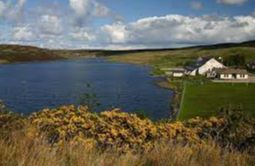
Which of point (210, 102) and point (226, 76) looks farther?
point (226, 76)

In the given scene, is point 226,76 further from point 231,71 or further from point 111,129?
point 111,129

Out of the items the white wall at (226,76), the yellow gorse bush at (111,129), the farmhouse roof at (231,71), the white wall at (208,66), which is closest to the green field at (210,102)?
the white wall at (226,76)

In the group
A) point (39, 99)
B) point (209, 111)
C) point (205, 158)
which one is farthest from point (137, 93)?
point (205, 158)

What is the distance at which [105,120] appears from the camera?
11.8m

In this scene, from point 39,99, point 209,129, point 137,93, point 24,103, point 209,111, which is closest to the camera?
point 209,129

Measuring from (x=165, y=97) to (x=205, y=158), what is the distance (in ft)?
233

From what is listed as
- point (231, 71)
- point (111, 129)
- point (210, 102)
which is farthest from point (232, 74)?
point (111, 129)

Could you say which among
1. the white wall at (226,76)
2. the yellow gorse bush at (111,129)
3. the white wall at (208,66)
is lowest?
the white wall at (226,76)

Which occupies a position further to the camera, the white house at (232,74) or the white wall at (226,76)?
the white wall at (226,76)

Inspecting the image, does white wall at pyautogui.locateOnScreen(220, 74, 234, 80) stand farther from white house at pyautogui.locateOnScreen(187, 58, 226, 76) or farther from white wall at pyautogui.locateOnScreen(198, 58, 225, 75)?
white wall at pyautogui.locateOnScreen(198, 58, 225, 75)

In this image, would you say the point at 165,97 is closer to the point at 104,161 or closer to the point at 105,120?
the point at 105,120

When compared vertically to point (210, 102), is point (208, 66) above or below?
below

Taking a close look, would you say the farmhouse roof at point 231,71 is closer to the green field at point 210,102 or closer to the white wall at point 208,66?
the white wall at point 208,66

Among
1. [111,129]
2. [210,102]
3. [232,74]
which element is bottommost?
[232,74]
